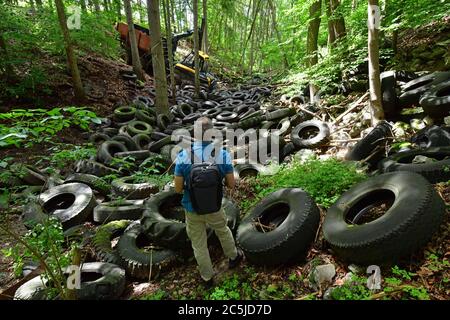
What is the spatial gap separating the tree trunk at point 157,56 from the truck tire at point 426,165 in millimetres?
8017

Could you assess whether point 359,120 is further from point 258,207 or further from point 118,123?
point 118,123

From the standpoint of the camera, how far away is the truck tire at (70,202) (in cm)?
543

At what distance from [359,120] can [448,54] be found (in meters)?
2.65

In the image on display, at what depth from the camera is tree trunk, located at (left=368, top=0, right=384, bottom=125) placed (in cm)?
623

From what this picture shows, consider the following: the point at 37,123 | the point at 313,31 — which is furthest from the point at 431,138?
the point at 313,31

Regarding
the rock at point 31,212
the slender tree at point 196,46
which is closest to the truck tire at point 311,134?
the rock at point 31,212

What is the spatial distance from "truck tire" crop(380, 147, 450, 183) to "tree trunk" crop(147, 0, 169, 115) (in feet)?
26.3

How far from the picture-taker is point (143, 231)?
446 centimetres

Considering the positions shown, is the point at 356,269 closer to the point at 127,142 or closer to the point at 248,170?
the point at 248,170

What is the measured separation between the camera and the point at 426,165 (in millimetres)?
4227

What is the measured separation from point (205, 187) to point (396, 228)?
1.92 meters

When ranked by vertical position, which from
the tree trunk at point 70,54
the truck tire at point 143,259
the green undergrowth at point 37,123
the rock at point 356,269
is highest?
the tree trunk at point 70,54

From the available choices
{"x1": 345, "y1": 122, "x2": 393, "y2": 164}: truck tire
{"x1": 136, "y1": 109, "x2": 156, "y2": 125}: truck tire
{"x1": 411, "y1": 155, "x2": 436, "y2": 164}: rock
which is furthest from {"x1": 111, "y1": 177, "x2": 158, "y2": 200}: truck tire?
{"x1": 136, "y1": 109, "x2": 156, "y2": 125}: truck tire

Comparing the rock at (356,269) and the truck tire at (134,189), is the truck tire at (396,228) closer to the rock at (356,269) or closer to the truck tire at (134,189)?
the rock at (356,269)
